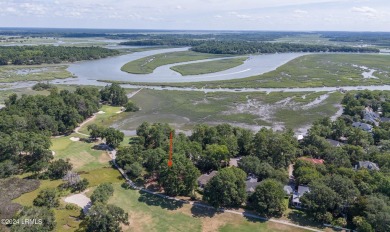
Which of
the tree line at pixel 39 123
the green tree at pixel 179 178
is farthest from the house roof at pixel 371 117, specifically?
the tree line at pixel 39 123

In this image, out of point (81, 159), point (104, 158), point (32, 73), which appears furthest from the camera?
point (32, 73)

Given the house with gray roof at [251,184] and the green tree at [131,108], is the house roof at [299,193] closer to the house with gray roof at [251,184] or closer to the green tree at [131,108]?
the house with gray roof at [251,184]

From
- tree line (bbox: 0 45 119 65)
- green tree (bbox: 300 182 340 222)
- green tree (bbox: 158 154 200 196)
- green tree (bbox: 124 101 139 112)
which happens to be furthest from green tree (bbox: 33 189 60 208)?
tree line (bbox: 0 45 119 65)

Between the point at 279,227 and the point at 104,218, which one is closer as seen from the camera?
the point at 104,218

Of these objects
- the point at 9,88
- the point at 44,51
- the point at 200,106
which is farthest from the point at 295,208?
the point at 44,51

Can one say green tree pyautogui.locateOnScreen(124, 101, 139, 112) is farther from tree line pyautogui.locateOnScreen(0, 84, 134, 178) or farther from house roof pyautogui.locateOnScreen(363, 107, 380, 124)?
house roof pyautogui.locateOnScreen(363, 107, 380, 124)

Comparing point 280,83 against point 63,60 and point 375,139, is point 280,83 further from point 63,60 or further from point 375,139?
point 63,60

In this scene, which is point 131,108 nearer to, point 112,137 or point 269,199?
point 112,137

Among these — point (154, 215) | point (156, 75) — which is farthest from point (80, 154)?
point (156, 75)
